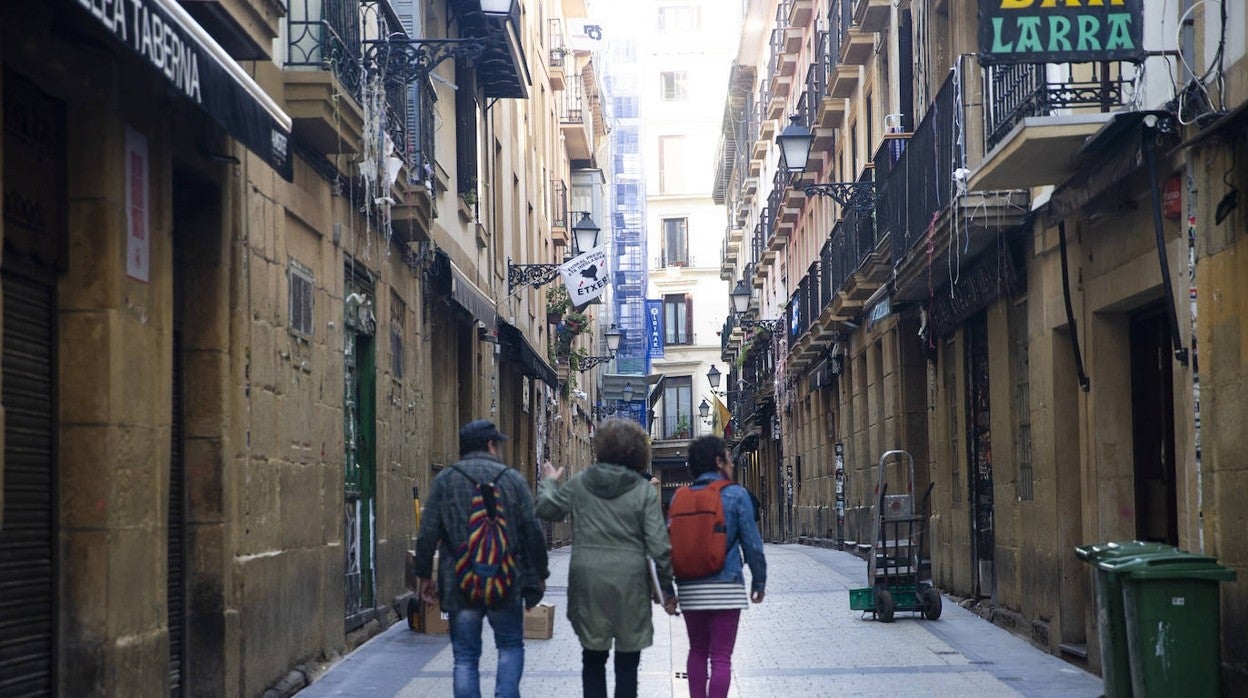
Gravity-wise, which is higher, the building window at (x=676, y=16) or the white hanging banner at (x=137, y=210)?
the building window at (x=676, y=16)

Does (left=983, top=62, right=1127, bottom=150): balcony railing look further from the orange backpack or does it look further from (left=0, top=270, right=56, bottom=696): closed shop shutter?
(left=0, top=270, right=56, bottom=696): closed shop shutter

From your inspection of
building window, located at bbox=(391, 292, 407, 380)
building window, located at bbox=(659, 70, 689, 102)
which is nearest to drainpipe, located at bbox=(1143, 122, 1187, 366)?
building window, located at bbox=(391, 292, 407, 380)

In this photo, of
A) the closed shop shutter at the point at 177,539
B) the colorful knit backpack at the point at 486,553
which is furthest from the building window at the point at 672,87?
the colorful knit backpack at the point at 486,553

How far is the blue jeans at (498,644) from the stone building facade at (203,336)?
4.87 feet

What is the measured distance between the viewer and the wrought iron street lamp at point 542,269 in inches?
1115

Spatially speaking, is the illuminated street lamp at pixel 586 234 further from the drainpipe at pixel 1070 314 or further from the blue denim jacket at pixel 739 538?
the blue denim jacket at pixel 739 538

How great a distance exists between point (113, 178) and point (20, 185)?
2.01 feet

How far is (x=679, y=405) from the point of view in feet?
243

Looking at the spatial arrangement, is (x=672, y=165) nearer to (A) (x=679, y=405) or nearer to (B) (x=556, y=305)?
(A) (x=679, y=405)

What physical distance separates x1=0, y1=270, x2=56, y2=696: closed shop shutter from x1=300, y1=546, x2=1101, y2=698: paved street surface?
347cm

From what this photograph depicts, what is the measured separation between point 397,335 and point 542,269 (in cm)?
1280

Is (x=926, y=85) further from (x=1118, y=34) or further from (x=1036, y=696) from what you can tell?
(x=1036, y=696)

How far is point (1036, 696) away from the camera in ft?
35.1

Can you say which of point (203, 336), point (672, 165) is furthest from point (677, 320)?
point (203, 336)
